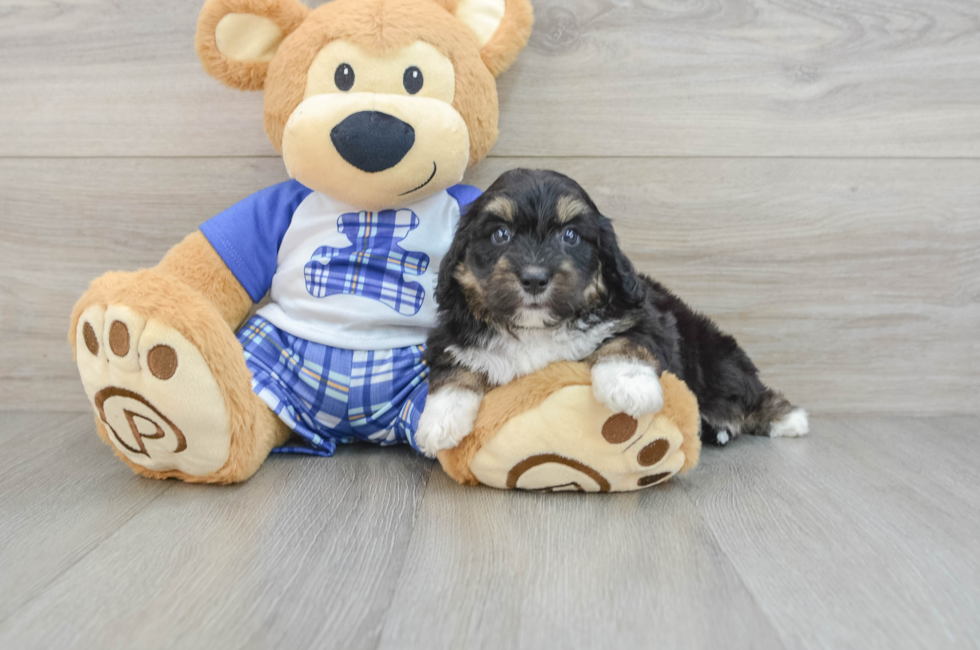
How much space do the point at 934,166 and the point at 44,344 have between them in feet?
10.4

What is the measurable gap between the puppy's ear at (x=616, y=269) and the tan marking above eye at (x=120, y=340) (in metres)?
1.14

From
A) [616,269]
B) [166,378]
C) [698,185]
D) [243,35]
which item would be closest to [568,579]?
[616,269]

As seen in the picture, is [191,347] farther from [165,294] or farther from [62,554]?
[62,554]

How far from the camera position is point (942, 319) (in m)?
2.35

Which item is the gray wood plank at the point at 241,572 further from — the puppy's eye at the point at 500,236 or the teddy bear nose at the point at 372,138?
the teddy bear nose at the point at 372,138

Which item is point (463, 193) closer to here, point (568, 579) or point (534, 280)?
point (534, 280)

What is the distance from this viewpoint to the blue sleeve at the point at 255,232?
6.36ft

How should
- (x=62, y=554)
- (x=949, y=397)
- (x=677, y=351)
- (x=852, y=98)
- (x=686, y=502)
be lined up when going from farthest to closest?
1. (x=949, y=397)
2. (x=852, y=98)
3. (x=677, y=351)
4. (x=686, y=502)
5. (x=62, y=554)

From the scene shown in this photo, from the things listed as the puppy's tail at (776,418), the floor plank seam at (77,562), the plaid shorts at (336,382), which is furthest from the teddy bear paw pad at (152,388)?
the puppy's tail at (776,418)

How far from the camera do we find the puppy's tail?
2.17 m

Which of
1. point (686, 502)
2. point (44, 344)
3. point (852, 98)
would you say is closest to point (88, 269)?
point (44, 344)

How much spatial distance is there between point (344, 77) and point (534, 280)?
2.63 ft

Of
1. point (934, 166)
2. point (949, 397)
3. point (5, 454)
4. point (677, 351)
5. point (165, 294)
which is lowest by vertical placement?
point (5, 454)

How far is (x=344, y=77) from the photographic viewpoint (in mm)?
1771
